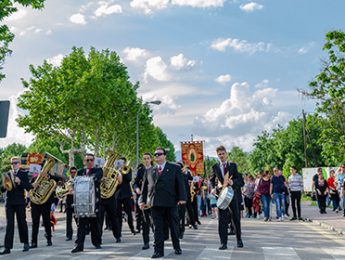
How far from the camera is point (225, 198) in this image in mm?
10125

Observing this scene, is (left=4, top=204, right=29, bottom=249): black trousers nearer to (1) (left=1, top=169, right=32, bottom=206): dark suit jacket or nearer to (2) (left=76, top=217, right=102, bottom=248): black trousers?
(1) (left=1, top=169, right=32, bottom=206): dark suit jacket

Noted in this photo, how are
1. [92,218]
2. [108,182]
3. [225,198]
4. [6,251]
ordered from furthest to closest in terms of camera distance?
1. [108,182]
2. [92,218]
3. [6,251]
4. [225,198]

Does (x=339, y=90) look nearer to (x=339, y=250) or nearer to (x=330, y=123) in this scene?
(x=330, y=123)

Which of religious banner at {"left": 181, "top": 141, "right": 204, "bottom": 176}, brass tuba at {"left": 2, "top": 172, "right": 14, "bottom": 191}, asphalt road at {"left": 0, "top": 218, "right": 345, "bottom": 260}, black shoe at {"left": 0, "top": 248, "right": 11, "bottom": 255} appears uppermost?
religious banner at {"left": 181, "top": 141, "right": 204, "bottom": 176}

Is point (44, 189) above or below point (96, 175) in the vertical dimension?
below

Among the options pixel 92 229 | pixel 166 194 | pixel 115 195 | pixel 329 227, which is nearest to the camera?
pixel 166 194

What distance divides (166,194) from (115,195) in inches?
145

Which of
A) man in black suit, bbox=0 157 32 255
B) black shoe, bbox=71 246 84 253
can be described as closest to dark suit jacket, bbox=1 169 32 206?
man in black suit, bbox=0 157 32 255

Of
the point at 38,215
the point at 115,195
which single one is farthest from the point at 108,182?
the point at 38,215

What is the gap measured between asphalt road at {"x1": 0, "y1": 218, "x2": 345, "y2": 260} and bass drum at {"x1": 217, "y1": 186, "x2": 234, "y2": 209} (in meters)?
0.85

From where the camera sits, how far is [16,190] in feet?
35.6

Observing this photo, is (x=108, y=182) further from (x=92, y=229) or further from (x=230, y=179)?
(x=230, y=179)

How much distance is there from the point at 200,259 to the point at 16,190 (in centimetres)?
419

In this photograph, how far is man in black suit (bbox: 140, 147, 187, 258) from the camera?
9534 mm
